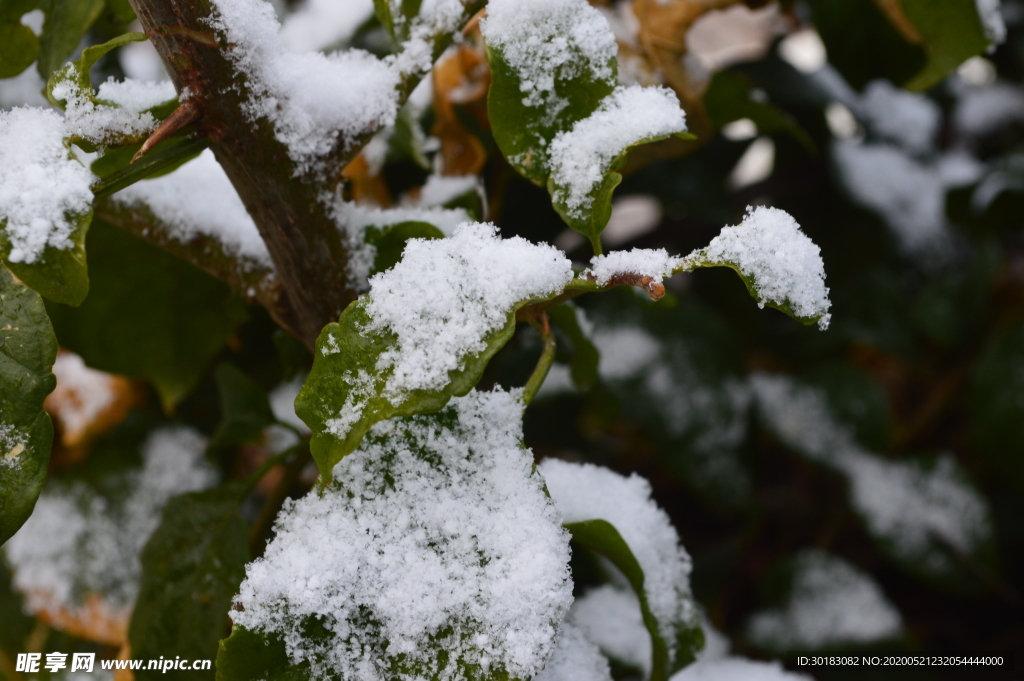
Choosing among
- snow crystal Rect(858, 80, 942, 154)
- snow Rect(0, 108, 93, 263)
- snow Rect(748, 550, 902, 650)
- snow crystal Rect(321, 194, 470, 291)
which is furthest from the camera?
snow crystal Rect(858, 80, 942, 154)

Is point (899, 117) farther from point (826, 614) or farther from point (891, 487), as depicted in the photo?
point (826, 614)

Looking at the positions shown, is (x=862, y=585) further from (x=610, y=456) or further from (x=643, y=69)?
(x=643, y=69)

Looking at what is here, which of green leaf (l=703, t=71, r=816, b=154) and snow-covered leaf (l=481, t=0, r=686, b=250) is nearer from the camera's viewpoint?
snow-covered leaf (l=481, t=0, r=686, b=250)

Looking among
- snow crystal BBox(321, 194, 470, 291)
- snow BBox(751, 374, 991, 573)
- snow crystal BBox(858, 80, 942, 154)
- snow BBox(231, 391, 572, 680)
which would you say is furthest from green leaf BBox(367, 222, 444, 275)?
snow crystal BBox(858, 80, 942, 154)

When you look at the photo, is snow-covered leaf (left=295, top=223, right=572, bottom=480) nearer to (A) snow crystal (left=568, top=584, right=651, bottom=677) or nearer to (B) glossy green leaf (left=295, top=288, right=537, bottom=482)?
(B) glossy green leaf (left=295, top=288, right=537, bottom=482)

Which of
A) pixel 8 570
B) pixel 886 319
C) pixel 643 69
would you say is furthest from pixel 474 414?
pixel 886 319

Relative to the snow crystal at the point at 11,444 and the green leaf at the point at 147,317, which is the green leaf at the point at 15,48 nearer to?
the green leaf at the point at 147,317
